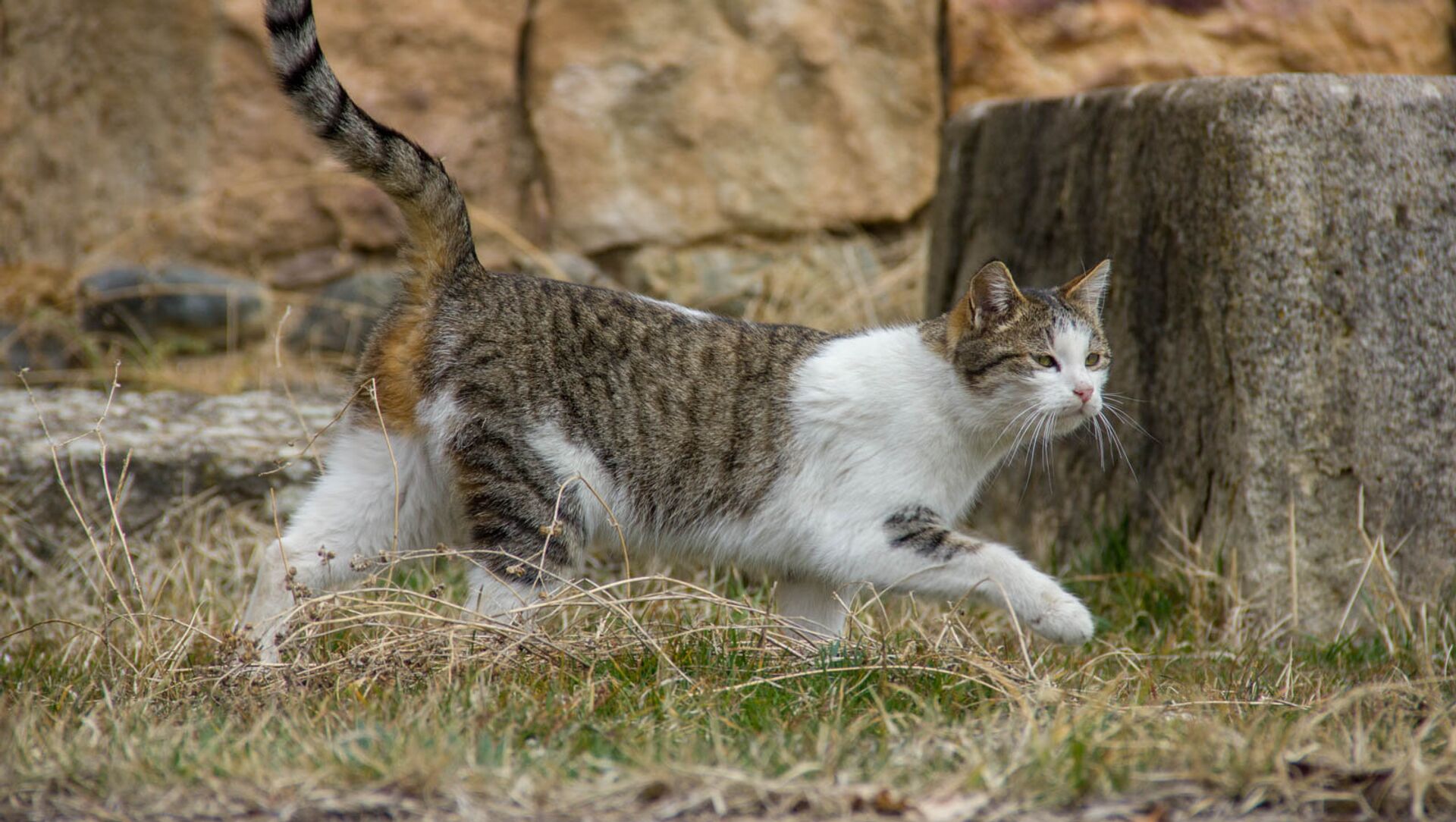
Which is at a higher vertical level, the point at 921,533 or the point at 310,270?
the point at 310,270

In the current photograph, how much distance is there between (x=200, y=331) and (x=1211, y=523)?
461 cm

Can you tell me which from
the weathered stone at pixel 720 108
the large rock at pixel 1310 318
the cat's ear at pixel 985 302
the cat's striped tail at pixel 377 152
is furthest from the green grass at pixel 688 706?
the weathered stone at pixel 720 108

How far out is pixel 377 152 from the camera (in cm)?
365

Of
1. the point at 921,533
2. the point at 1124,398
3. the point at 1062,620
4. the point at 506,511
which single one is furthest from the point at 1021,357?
the point at 506,511

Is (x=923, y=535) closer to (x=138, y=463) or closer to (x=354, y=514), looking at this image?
(x=354, y=514)

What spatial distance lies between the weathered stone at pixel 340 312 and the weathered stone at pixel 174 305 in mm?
214

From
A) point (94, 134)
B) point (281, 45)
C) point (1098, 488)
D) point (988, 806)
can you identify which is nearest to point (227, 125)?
point (94, 134)

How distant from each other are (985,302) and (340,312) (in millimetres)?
3706

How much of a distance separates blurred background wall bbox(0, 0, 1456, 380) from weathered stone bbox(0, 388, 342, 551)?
1.32 meters

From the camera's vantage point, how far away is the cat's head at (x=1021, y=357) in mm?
3717

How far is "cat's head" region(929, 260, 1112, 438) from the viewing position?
3.72 m

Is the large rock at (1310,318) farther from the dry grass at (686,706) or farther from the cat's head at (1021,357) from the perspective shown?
the cat's head at (1021,357)

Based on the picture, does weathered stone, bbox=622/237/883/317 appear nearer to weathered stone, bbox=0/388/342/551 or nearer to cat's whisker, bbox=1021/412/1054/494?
cat's whisker, bbox=1021/412/1054/494

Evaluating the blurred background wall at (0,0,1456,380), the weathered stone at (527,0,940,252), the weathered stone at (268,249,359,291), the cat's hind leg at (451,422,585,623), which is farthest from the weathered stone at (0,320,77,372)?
the cat's hind leg at (451,422,585,623)
